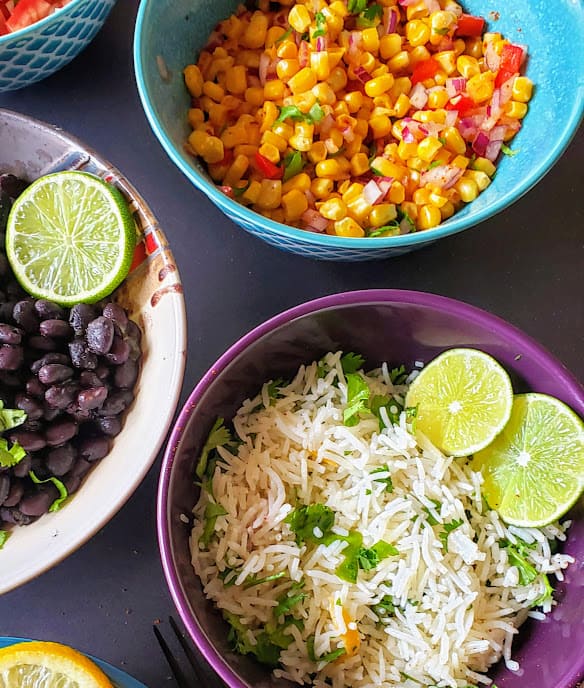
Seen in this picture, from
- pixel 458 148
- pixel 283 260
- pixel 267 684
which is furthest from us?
pixel 283 260

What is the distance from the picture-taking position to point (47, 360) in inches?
53.2

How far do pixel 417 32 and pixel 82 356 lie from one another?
2.90ft

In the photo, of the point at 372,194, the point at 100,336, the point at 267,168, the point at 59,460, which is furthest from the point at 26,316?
the point at 372,194

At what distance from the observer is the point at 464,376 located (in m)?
1.34

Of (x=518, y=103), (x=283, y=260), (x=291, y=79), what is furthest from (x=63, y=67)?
(x=518, y=103)

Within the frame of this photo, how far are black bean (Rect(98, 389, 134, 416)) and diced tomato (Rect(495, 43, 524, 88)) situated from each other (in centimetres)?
92

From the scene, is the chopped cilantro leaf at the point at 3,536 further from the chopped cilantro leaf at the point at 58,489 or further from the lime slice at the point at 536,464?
the lime slice at the point at 536,464

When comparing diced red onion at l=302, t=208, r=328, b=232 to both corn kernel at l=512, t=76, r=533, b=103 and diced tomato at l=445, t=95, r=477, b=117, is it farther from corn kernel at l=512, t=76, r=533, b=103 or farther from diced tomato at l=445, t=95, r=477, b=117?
corn kernel at l=512, t=76, r=533, b=103

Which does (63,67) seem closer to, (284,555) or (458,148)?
(458,148)

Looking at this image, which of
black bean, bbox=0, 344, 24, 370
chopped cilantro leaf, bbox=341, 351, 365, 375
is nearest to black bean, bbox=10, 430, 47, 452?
black bean, bbox=0, 344, 24, 370

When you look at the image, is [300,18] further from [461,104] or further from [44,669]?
[44,669]

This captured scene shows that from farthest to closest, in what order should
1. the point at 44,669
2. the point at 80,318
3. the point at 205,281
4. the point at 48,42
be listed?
1. the point at 205,281
2. the point at 48,42
3. the point at 80,318
4. the point at 44,669

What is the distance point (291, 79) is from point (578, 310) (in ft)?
2.39

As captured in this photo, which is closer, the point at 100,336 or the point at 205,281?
the point at 100,336
